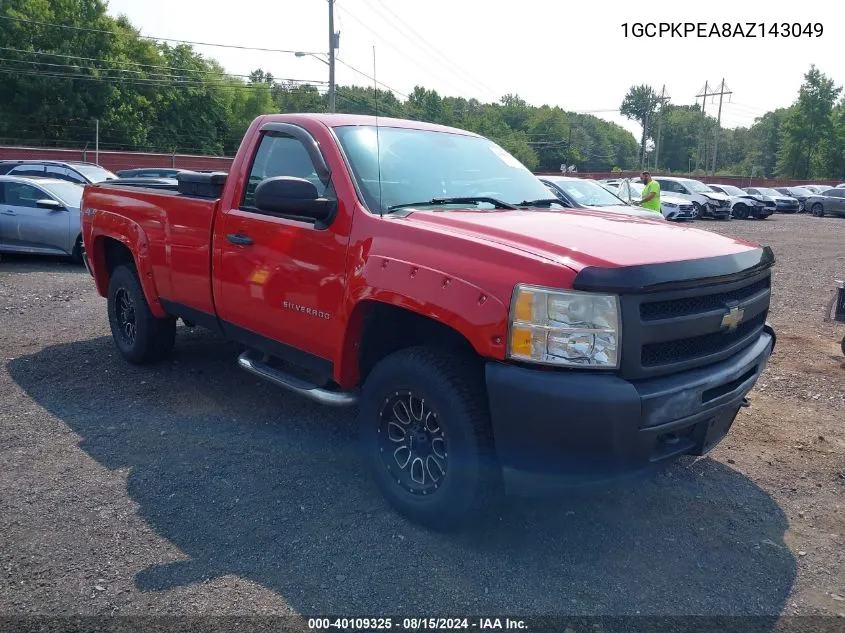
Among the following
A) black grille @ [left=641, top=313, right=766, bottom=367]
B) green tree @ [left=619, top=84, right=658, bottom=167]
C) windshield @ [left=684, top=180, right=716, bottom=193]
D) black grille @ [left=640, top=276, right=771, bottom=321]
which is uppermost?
green tree @ [left=619, top=84, right=658, bottom=167]

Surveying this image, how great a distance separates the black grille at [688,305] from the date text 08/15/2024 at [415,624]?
4.41 ft

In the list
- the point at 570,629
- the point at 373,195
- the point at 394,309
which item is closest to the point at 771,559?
the point at 570,629

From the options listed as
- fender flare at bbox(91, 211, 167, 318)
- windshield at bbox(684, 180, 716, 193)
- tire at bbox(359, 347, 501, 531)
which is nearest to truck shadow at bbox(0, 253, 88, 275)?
fender flare at bbox(91, 211, 167, 318)

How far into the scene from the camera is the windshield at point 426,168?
3922 mm

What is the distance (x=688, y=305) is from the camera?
10.2ft

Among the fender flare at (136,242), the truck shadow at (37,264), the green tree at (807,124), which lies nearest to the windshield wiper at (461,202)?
the fender flare at (136,242)

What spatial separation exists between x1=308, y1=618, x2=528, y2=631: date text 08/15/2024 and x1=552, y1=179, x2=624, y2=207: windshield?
9.57 m

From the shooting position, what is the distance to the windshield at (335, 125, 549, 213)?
3.92 meters

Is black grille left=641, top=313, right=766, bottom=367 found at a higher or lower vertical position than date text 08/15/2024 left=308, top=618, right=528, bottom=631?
higher

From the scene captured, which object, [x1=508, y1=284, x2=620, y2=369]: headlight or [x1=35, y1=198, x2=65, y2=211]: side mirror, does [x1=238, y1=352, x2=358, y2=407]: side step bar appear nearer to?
[x1=508, y1=284, x2=620, y2=369]: headlight

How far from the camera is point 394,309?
3553 mm

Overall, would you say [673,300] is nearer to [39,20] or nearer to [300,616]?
[300,616]

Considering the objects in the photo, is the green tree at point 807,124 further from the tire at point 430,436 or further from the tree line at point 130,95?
the tire at point 430,436

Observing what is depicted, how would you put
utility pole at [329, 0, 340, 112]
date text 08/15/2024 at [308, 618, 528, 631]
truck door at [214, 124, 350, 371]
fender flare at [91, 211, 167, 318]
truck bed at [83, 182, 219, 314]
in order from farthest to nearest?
utility pole at [329, 0, 340, 112] → fender flare at [91, 211, 167, 318] → truck bed at [83, 182, 219, 314] → truck door at [214, 124, 350, 371] → date text 08/15/2024 at [308, 618, 528, 631]
